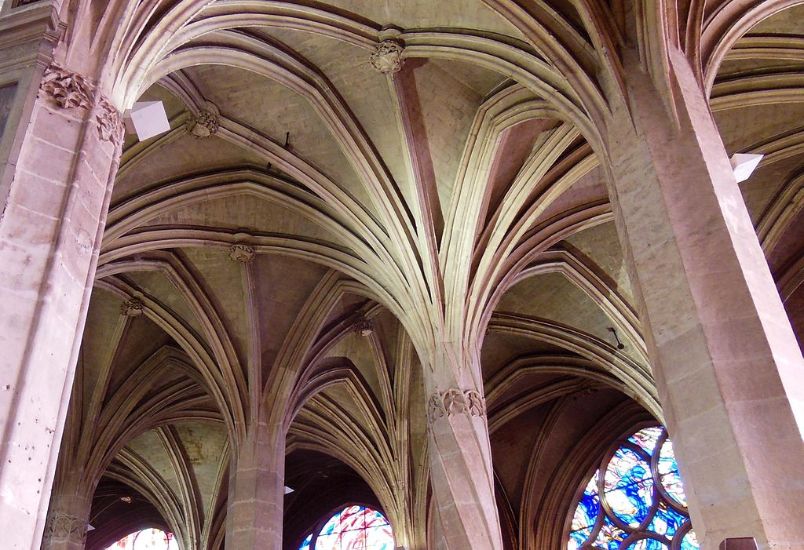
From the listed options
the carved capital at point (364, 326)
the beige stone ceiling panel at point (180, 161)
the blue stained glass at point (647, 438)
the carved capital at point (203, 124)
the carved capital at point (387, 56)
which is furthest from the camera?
the blue stained glass at point (647, 438)

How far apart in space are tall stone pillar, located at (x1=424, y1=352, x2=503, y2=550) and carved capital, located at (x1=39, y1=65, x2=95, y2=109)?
680cm

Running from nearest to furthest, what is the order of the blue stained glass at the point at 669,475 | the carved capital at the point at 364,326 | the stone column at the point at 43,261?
the stone column at the point at 43,261, the carved capital at the point at 364,326, the blue stained glass at the point at 669,475

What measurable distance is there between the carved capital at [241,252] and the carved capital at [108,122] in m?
9.20

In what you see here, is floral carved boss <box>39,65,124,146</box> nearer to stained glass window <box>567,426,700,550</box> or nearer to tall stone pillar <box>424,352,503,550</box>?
tall stone pillar <box>424,352,503,550</box>

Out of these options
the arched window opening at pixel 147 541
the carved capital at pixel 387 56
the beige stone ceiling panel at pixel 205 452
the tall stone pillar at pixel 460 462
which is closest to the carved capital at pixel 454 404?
the tall stone pillar at pixel 460 462

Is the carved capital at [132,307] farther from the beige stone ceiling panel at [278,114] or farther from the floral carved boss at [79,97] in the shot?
the floral carved boss at [79,97]

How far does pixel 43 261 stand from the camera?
19.1ft

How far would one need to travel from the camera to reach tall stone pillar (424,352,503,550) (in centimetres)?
1105

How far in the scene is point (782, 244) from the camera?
57.7 ft

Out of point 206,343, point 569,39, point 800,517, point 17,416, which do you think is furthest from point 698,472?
point 206,343

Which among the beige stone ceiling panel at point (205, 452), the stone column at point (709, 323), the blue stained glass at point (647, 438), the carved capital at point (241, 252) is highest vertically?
the carved capital at point (241, 252)

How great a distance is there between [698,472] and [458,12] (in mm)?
7795

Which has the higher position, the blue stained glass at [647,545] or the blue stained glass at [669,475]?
the blue stained glass at [669,475]

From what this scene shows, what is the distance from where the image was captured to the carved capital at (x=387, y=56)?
12766 millimetres
